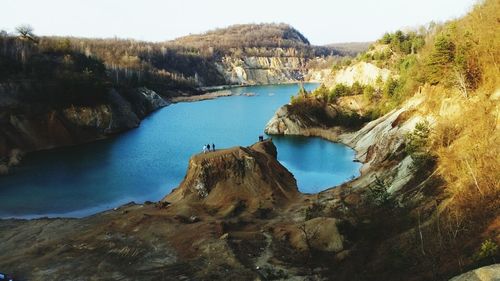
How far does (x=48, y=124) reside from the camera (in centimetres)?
6962

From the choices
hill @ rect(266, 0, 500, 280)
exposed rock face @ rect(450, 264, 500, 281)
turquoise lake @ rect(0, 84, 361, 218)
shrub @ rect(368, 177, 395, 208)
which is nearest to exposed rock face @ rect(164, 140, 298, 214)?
hill @ rect(266, 0, 500, 280)

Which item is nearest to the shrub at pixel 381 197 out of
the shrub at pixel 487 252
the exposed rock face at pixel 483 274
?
the shrub at pixel 487 252

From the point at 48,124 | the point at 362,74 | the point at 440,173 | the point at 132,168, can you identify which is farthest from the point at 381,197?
the point at 362,74

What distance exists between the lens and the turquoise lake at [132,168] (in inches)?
1628

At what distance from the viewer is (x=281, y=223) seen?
28.6m

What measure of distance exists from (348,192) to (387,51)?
214ft

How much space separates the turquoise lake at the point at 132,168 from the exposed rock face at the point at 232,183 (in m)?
7.00

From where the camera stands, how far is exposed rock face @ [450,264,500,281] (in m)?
13.8

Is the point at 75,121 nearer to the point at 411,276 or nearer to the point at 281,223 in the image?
the point at 281,223

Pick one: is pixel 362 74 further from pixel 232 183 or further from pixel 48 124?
pixel 232 183

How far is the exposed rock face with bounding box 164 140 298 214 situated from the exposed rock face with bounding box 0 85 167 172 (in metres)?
30.7

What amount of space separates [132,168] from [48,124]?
78.1 feet

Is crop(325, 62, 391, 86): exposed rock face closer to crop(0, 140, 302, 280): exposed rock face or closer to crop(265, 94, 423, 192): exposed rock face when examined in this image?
crop(265, 94, 423, 192): exposed rock face

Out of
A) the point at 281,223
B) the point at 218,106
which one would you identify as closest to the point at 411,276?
the point at 281,223
